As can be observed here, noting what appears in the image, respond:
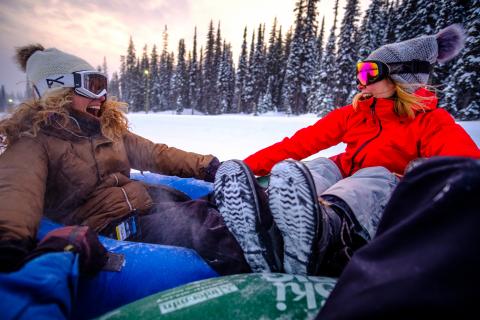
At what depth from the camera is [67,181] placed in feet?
5.19

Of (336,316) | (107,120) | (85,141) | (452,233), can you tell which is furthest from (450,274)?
(107,120)

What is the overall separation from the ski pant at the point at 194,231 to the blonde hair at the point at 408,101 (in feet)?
5.06

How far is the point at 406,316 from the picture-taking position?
0.48 m

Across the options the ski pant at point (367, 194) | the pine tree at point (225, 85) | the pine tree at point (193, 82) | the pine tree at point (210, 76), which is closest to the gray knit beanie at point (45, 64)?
the ski pant at point (367, 194)

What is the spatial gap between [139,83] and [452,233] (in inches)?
1835

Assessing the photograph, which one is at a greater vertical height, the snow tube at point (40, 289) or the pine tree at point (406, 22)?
the pine tree at point (406, 22)

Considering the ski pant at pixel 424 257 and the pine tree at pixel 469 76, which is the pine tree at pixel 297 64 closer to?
the pine tree at pixel 469 76

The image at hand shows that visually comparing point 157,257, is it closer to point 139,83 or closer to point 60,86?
point 60,86

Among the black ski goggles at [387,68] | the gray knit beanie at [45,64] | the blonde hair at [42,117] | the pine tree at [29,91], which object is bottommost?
the blonde hair at [42,117]

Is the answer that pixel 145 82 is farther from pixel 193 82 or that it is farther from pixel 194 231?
pixel 194 231

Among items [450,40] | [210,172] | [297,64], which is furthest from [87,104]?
[297,64]

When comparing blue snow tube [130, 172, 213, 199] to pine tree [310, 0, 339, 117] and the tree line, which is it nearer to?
the tree line

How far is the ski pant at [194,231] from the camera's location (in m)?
1.34

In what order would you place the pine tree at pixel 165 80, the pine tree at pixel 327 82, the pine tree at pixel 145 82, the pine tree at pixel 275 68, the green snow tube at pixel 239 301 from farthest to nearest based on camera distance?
the pine tree at pixel 165 80
the pine tree at pixel 145 82
the pine tree at pixel 275 68
the pine tree at pixel 327 82
the green snow tube at pixel 239 301
